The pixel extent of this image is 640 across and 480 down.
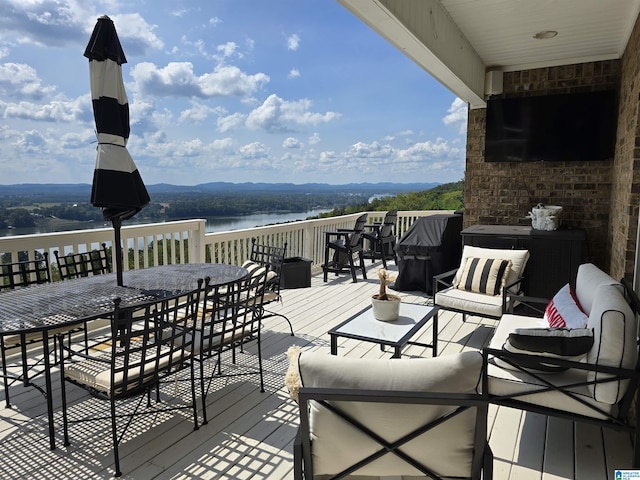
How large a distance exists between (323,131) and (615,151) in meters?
25.8

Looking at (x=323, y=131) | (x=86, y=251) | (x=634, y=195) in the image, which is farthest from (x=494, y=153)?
(x=323, y=131)

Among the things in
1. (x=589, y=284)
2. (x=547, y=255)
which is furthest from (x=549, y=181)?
(x=589, y=284)

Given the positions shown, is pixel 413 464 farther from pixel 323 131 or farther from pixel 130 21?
pixel 323 131

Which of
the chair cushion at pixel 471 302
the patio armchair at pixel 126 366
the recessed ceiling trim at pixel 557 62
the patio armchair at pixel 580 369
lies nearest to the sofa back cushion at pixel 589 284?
the patio armchair at pixel 580 369

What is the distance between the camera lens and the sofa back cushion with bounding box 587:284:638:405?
2.10 m

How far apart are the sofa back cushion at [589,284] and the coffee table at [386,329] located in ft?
3.53

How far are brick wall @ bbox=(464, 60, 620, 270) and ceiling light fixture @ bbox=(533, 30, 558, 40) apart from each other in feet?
4.12

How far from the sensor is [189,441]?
8.35 feet

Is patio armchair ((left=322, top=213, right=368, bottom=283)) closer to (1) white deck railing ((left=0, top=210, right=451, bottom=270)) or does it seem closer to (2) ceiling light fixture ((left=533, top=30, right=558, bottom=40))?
(1) white deck railing ((left=0, top=210, right=451, bottom=270))

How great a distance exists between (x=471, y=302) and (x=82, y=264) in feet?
11.9

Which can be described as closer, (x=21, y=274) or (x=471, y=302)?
(x=21, y=274)

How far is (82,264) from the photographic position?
12.8ft

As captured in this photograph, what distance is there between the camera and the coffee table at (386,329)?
9.73ft

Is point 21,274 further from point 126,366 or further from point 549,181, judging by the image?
point 549,181
